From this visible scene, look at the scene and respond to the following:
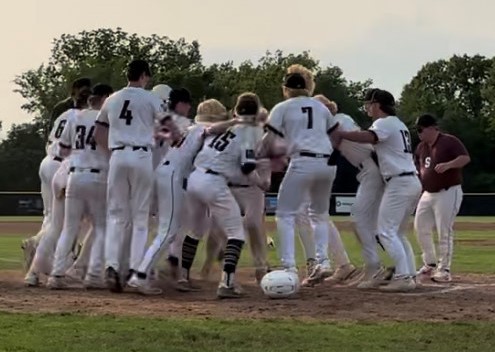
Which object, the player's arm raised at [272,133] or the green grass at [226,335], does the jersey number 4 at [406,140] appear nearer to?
the player's arm raised at [272,133]

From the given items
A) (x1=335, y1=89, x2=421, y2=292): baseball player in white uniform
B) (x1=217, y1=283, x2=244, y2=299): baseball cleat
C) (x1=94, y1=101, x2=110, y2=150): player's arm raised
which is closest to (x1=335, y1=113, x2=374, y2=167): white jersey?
(x1=335, y1=89, x2=421, y2=292): baseball player in white uniform

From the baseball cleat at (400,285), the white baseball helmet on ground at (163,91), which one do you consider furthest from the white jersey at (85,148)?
the baseball cleat at (400,285)

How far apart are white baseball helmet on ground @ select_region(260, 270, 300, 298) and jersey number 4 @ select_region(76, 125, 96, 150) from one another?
8.69 ft

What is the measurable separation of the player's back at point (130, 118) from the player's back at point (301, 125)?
135cm

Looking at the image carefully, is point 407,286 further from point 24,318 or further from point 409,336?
point 24,318

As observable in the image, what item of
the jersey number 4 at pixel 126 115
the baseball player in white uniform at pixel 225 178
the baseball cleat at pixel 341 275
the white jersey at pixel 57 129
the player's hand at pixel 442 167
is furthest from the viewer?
the player's hand at pixel 442 167

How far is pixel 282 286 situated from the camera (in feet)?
32.7

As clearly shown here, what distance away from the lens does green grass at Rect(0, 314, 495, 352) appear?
7008mm

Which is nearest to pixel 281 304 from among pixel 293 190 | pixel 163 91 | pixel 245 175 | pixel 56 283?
pixel 293 190

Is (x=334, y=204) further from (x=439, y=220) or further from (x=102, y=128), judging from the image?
(x=102, y=128)

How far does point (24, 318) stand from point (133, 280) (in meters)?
2.20

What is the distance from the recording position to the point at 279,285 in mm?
9961

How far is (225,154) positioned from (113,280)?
187 centimetres

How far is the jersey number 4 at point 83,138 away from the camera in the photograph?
10.9 metres
